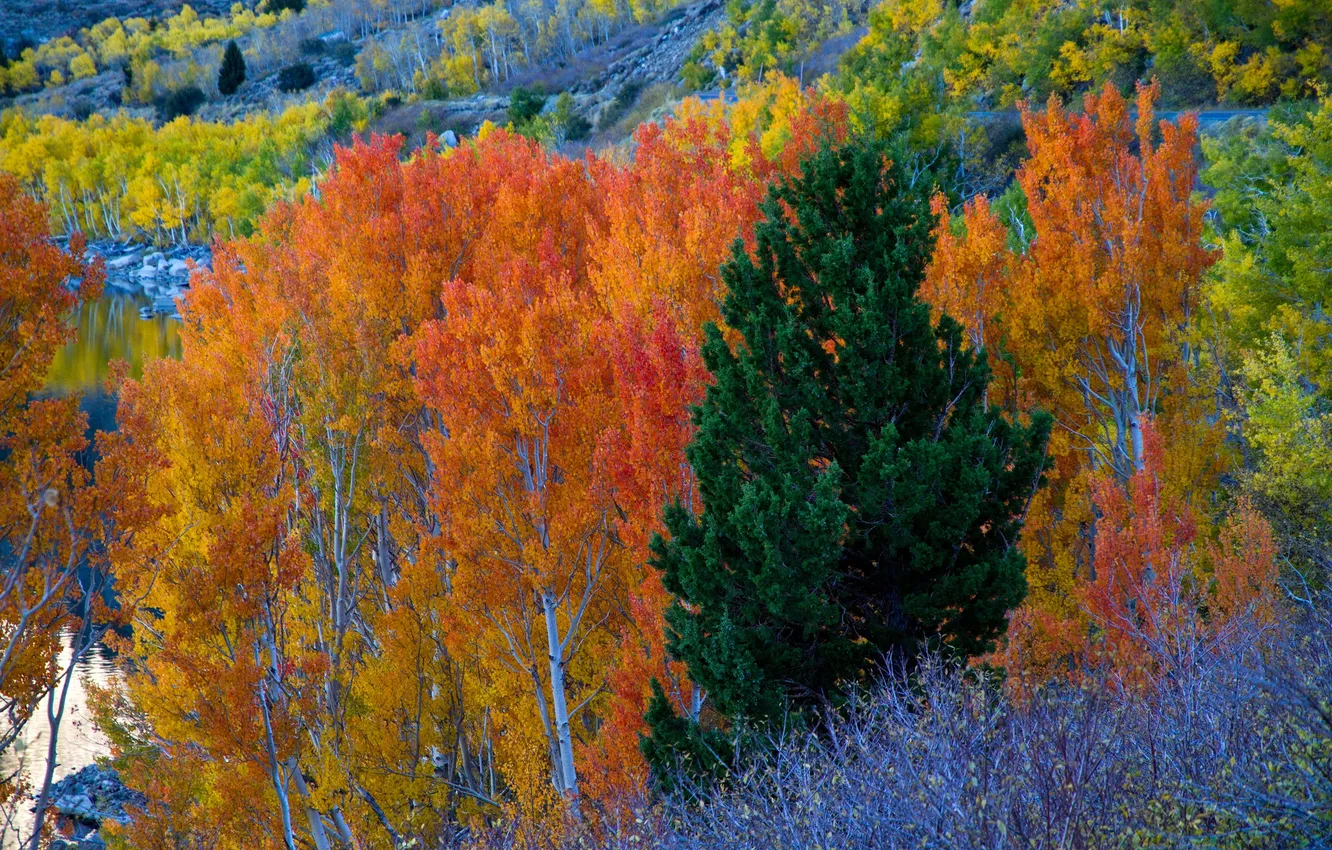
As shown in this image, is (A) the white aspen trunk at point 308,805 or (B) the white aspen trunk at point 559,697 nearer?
(A) the white aspen trunk at point 308,805

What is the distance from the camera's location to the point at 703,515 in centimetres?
1158

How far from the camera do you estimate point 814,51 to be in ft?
203

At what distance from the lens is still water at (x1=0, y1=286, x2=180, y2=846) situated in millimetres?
22156

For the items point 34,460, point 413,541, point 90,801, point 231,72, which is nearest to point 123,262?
point 231,72

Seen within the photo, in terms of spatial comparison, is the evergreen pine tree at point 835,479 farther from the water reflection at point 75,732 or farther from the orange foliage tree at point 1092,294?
the water reflection at point 75,732

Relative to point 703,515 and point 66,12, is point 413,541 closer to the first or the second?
point 703,515

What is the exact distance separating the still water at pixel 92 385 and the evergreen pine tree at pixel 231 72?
60.6 metres

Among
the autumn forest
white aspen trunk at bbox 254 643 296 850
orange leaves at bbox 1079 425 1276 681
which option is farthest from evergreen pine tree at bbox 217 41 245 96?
orange leaves at bbox 1079 425 1276 681

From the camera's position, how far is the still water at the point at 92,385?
22.2m

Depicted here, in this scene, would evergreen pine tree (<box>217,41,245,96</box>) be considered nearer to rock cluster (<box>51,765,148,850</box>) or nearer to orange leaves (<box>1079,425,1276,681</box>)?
rock cluster (<box>51,765,148,850</box>)

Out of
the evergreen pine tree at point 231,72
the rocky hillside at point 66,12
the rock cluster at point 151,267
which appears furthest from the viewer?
the rocky hillside at point 66,12

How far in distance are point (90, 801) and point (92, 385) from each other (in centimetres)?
2422

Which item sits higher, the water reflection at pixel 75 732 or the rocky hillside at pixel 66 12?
the rocky hillside at pixel 66 12

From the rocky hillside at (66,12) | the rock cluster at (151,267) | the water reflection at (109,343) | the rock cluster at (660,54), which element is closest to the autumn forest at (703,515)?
the water reflection at (109,343)
